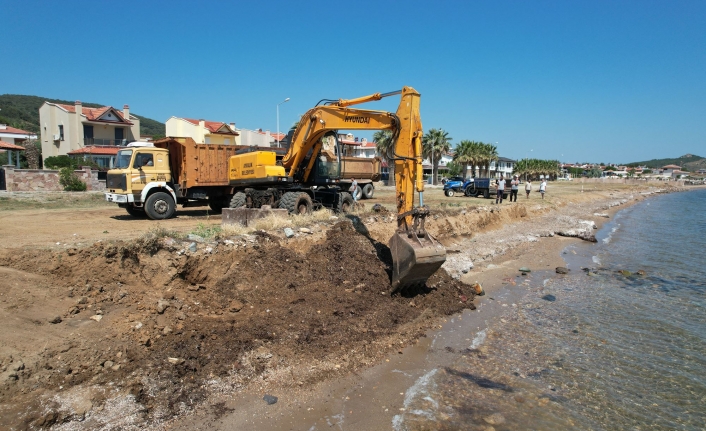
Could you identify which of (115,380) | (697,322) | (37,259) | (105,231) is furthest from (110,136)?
(697,322)

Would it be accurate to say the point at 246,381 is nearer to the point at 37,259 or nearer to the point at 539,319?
the point at 37,259

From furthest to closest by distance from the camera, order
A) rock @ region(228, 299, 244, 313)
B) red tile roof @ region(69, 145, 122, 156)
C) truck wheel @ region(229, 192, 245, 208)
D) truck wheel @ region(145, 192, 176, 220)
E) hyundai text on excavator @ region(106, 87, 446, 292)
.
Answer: red tile roof @ region(69, 145, 122, 156) → truck wheel @ region(145, 192, 176, 220) → truck wheel @ region(229, 192, 245, 208) → hyundai text on excavator @ region(106, 87, 446, 292) → rock @ region(228, 299, 244, 313)

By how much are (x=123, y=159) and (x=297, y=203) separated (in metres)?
6.75

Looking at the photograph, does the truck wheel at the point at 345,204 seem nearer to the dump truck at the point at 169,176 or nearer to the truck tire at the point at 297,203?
the truck tire at the point at 297,203

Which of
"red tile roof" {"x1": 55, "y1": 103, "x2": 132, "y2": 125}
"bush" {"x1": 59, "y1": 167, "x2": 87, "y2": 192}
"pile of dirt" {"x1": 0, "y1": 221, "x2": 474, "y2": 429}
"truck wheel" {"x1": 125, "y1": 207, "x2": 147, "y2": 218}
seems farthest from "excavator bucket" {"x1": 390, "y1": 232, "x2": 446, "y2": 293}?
"red tile roof" {"x1": 55, "y1": 103, "x2": 132, "y2": 125}

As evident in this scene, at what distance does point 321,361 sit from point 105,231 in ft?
26.6

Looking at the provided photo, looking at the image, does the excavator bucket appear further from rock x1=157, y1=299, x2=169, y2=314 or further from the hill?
the hill

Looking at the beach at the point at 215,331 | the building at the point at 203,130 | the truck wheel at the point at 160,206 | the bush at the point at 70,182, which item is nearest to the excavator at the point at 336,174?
the beach at the point at 215,331

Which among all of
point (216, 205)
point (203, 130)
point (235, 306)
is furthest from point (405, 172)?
point (203, 130)

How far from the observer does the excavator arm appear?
8.12 m

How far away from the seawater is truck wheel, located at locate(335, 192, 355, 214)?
5.86m

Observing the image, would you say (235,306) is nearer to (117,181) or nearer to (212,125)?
(117,181)

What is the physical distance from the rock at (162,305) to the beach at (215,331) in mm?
19

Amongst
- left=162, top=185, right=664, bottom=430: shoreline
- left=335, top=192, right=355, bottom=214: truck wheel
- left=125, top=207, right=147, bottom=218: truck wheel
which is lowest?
left=162, top=185, right=664, bottom=430: shoreline
